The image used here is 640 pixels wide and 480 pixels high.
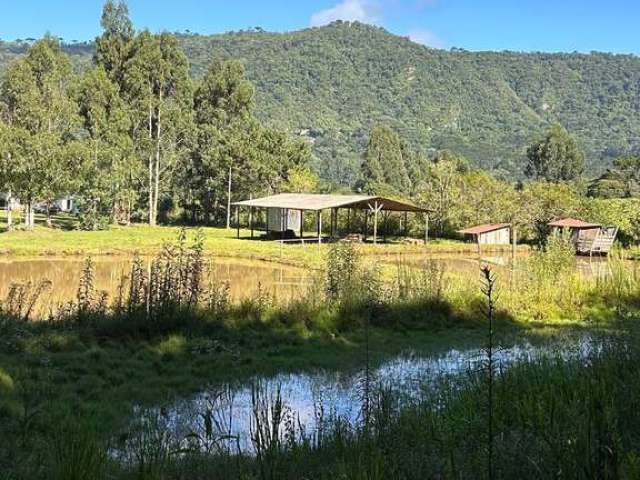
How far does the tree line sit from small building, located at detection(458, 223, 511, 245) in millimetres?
14371

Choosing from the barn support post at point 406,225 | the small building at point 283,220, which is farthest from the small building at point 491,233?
the small building at point 283,220

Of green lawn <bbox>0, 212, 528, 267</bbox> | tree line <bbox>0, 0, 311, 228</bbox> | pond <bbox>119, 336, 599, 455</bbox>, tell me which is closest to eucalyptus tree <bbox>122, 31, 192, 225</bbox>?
tree line <bbox>0, 0, 311, 228</bbox>

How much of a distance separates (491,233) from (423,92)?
429ft

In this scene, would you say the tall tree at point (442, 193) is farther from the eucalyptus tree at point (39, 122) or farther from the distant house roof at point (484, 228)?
the eucalyptus tree at point (39, 122)

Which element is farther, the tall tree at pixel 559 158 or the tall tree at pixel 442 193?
the tall tree at pixel 559 158

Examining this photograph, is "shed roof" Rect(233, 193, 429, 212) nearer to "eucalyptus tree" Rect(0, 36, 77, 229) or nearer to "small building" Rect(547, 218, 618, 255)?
"small building" Rect(547, 218, 618, 255)

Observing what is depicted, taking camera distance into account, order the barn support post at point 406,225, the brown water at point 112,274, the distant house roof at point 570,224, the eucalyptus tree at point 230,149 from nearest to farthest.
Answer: the brown water at point 112,274, the distant house roof at point 570,224, the barn support post at point 406,225, the eucalyptus tree at point 230,149

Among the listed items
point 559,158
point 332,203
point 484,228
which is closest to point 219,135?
point 332,203

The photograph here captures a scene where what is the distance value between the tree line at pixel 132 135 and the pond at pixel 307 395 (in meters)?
27.9

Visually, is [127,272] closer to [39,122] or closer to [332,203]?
[332,203]

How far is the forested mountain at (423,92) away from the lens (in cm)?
13375

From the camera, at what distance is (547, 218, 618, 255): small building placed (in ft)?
96.0

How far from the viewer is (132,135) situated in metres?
45.2

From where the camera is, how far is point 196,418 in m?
5.36
